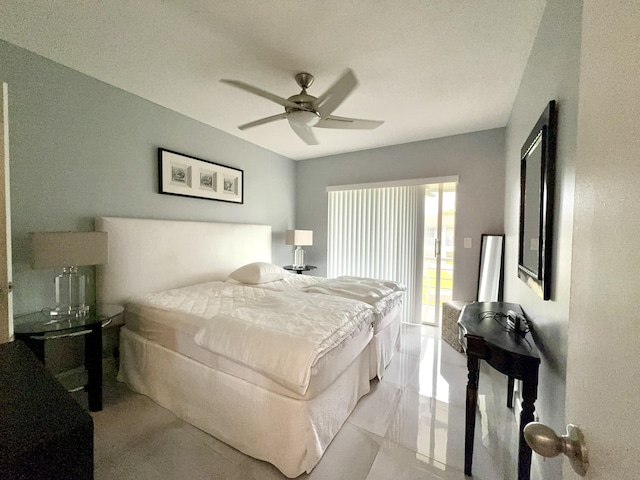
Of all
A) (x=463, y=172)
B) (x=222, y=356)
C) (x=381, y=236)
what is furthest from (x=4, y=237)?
(x=463, y=172)

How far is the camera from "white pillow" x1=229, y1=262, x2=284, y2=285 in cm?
291

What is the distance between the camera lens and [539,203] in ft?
4.41

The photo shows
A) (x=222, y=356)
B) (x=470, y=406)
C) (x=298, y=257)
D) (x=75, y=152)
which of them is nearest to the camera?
(x=470, y=406)

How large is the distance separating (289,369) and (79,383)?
1.97 metres

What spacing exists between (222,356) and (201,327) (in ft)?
0.82

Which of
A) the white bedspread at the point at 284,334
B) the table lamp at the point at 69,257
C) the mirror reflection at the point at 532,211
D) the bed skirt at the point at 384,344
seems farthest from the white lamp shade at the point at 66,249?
the mirror reflection at the point at 532,211

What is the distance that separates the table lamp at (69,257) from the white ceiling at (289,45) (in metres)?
1.30

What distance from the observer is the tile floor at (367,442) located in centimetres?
134

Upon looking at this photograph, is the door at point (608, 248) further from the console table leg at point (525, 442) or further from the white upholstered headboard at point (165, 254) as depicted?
the white upholstered headboard at point (165, 254)

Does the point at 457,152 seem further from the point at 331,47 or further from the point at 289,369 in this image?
the point at 289,369

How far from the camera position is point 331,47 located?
5.66 feet

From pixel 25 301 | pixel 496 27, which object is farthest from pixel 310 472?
pixel 496 27

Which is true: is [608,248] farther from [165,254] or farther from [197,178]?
[197,178]

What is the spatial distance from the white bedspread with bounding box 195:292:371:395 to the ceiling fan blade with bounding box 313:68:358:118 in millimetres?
1412
